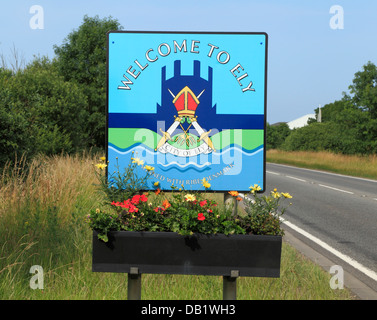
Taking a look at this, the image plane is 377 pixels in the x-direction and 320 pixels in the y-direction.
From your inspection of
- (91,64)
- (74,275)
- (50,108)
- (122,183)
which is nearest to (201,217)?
(122,183)

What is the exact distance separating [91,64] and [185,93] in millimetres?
22132

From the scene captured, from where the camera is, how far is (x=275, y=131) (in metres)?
93.4

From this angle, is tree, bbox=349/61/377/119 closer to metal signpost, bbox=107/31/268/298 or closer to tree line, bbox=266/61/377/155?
tree line, bbox=266/61/377/155

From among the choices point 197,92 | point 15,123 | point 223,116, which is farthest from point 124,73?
point 15,123

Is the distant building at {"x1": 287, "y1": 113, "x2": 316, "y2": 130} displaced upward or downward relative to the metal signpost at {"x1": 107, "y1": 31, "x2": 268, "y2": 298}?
upward

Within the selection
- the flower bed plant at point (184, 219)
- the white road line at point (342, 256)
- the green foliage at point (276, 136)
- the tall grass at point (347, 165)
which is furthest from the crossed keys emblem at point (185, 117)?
the green foliage at point (276, 136)

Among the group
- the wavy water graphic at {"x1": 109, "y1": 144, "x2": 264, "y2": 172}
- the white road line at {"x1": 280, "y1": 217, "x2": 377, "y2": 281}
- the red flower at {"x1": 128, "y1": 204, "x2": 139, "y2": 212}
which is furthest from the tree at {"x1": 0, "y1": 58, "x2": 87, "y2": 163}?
the red flower at {"x1": 128, "y1": 204, "x2": 139, "y2": 212}

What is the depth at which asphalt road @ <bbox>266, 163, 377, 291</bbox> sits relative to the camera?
7906mm

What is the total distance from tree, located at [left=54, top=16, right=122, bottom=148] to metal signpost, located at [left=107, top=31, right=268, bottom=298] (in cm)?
2023

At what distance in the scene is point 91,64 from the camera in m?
25.2

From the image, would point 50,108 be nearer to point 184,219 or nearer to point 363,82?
point 184,219

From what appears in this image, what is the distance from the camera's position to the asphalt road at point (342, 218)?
7.91 m

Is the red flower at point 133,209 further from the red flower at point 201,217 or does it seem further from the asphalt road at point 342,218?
the asphalt road at point 342,218

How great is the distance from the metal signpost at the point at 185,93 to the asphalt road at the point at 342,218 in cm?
309
